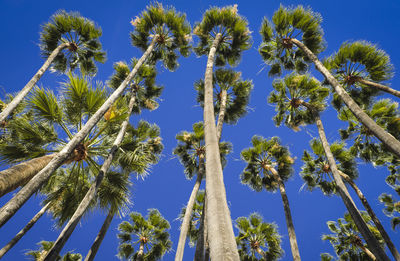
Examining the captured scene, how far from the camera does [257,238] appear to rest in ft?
40.4

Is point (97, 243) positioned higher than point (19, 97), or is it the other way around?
point (19, 97)

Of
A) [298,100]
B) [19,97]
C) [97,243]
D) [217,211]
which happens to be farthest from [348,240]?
[19,97]

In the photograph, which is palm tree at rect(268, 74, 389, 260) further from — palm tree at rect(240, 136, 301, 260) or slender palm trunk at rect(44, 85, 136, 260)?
slender palm trunk at rect(44, 85, 136, 260)

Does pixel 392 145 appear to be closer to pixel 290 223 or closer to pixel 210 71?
pixel 210 71

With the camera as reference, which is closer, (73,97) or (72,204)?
(73,97)

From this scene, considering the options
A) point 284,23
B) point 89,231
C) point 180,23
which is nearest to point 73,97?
point 180,23

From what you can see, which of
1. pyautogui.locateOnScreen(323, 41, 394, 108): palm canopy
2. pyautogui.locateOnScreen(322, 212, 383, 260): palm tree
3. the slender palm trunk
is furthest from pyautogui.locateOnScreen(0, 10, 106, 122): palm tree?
pyautogui.locateOnScreen(322, 212, 383, 260): palm tree

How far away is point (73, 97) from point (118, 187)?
325cm

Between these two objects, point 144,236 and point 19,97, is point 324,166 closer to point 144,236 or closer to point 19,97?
point 144,236

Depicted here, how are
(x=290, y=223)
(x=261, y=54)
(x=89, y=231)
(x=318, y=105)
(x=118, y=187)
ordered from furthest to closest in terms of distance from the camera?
(x=89, y=231) → (x=261, y=54) → (x=318, y=105) → (x=290, y=223) → (x=118, y=187)

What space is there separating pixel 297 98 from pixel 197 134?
6172mm

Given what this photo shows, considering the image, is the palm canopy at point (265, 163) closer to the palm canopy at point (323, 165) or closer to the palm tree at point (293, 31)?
the palm canopy at point (323, 165)

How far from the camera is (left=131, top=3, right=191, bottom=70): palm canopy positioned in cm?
929

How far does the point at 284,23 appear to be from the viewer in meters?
9.09
